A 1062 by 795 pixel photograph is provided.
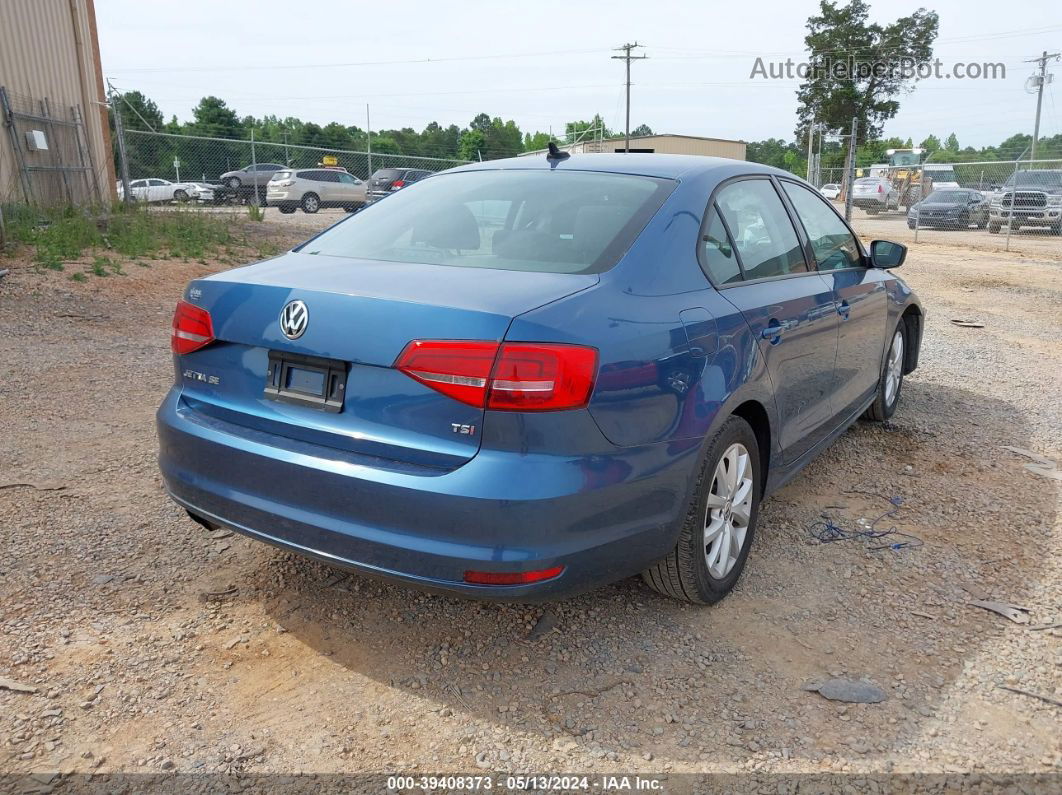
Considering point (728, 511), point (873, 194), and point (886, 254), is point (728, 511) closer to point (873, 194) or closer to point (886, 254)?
point (886, 254)

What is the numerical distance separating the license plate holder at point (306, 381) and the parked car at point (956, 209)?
24744mm

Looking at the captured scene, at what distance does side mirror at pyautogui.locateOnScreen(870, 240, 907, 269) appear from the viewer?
4.66 meters

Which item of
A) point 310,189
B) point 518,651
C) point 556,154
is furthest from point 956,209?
point 518,651

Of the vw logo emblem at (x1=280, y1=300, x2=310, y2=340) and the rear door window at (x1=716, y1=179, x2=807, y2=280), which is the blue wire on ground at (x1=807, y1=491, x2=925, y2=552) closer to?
the rear door window at (x1=716, y1=179, x2=807, y2=280)

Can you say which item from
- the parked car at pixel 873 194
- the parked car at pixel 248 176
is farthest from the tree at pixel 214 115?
the parked car at pixel 873 194

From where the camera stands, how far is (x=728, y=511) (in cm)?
307

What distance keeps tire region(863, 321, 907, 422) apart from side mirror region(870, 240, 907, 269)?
1.95 ft

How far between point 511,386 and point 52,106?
1463cm

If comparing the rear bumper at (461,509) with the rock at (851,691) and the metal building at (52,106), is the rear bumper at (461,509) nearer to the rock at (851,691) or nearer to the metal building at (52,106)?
the rock at (851,691)

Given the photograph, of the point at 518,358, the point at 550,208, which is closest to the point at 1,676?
the point at 518,358

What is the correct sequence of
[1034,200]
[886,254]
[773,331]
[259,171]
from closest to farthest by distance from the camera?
1. [773,331]
2. [886,254]
3. [1034,200]
4. [259,171]

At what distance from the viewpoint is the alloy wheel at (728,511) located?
2.97 m

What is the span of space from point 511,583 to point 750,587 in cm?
135

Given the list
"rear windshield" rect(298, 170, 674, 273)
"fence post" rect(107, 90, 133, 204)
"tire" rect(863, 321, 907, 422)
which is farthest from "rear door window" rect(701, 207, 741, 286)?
"fence post" rect(107, 90, 133, 204)
